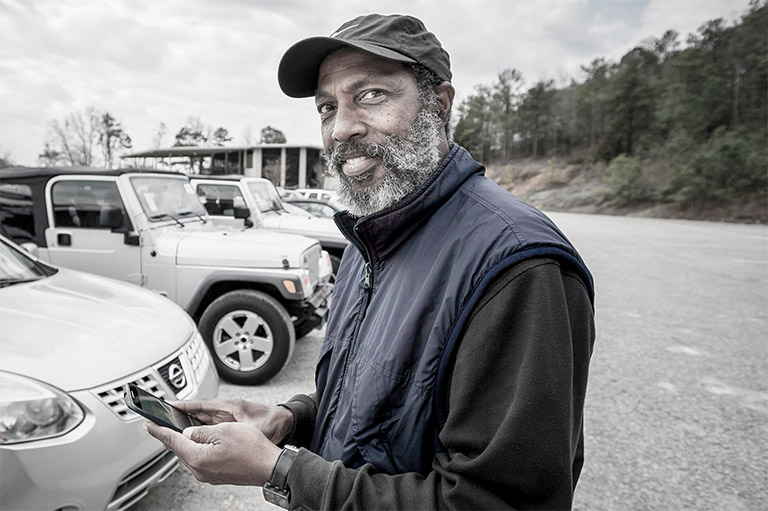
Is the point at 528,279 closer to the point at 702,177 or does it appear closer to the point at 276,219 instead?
the point at 276,219

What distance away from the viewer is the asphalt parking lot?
3.00 m

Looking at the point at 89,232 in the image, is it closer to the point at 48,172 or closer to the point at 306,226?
the point at 48,172

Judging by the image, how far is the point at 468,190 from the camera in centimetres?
127

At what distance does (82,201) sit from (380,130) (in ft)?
15.6

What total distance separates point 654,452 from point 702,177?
1549 inches

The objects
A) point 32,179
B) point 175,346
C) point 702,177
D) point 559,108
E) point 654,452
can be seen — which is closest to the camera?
point 175,346

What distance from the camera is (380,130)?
1437 millimetres

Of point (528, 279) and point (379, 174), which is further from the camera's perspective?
point (379, 174)

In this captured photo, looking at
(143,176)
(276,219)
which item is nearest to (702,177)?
(276,219)

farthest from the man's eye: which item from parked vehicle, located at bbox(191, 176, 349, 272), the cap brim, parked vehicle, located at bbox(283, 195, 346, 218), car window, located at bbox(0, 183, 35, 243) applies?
parked vehicle, located at bbox(283, 195, 346, 218)

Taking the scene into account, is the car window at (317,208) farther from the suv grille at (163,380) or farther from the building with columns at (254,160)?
the building with columns at (254,160)

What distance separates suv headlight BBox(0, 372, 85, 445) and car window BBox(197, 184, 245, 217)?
6833mm

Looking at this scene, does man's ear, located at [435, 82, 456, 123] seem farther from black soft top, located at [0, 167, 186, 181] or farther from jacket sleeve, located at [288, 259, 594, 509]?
black soft top, located at [0, 167, 186, 181]

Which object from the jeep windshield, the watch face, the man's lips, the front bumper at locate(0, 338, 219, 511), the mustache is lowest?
the front bumper at locate(0, 338, 219, 511)
